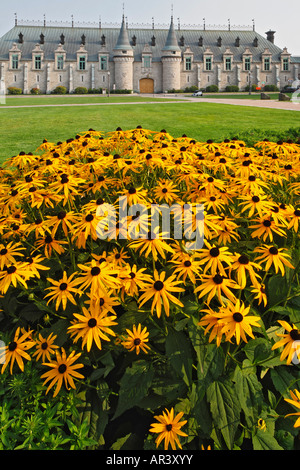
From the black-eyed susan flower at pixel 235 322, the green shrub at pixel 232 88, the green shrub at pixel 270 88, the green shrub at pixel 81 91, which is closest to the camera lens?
the black-eyed susan flower at pixel 235 322

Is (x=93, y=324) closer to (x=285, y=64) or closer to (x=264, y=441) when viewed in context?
(x=264, y=441)

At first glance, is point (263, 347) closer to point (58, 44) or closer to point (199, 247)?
point (199, 247)

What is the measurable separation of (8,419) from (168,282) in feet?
4.38

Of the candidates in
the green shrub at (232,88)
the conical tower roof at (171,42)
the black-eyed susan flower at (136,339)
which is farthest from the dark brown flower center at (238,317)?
the conical tower roof at (171,42)

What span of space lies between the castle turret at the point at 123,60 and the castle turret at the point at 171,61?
6.98 m

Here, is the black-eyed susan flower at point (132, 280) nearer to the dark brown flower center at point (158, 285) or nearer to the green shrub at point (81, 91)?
the dark brown flower center at point (158, 285)

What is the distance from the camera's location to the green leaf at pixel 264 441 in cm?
208

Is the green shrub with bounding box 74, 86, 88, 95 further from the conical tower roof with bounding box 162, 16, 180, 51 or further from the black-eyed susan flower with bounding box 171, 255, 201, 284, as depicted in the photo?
the black-eyed susan flower with bounding box 171, 255, 201, 284

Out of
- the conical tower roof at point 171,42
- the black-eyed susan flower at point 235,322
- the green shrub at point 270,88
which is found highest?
the conical tower roof at point 171,42

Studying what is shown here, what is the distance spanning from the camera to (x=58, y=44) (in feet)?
244

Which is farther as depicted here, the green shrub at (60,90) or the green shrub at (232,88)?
the green shrub at (232,88)

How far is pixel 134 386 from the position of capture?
84.6 inches

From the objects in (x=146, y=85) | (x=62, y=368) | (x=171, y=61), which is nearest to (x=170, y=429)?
(x=62, y=368)

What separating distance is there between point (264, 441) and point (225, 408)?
320mm
